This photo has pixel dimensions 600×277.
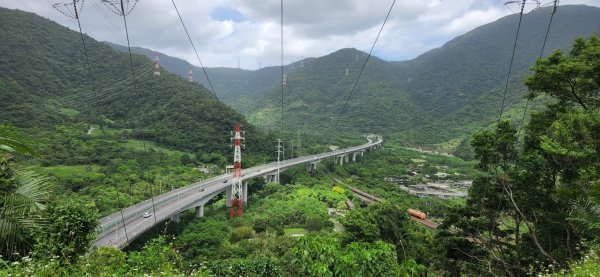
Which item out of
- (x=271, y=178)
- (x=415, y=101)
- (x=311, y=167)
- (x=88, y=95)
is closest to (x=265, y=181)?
(x=271, y=178)

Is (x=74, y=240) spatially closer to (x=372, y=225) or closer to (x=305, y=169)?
(x=372, y=225)

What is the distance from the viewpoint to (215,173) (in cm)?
5556

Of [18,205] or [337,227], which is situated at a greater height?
[18,205]

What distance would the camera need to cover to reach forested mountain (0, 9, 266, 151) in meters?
62.7

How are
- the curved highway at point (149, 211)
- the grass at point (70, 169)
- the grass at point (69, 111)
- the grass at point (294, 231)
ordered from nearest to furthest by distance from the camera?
the curved highway at point (149, 211), the grass at point (294, 231), the grass at point (70, 169), the grass at point (69, 111)

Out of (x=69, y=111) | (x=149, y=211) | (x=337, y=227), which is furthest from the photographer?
(x=69, y=111)

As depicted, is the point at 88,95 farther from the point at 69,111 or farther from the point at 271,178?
the point at 271,178

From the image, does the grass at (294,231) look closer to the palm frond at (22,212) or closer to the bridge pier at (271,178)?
the bridge pier at (271,178)

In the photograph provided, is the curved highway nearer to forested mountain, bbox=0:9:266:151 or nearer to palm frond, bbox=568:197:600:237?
palm frond, bbox=568:197:600:237

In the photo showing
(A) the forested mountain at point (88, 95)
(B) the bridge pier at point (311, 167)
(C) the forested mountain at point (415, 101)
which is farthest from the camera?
(C) the forested mountain at point (415, 101)

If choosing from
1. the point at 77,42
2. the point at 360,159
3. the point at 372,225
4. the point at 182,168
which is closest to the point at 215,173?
the point at 182,168

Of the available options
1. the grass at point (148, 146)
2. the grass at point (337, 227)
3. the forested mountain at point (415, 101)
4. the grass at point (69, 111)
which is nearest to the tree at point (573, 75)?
the grass at point (337, 227)

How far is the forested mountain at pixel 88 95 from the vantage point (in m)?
62.7

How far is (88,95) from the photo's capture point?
7881 centimetres
